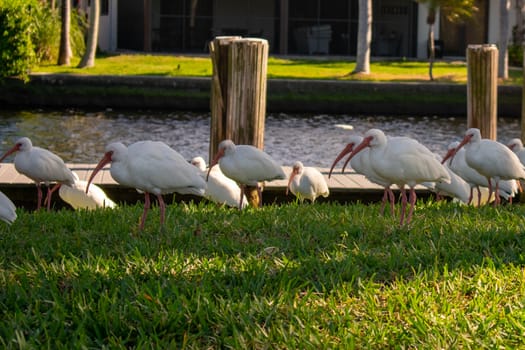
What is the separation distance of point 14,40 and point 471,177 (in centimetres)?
1962

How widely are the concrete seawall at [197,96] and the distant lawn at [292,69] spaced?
1676 millimetres

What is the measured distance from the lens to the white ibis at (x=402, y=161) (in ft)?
26.9

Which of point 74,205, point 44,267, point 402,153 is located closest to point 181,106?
point 74,205

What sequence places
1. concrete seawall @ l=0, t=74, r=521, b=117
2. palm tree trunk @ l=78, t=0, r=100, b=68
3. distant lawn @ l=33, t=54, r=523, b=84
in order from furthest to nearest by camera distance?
palm tree trunk @ l=78, t=0, r=100, b=68
distant lawn @ l=33, t=54, r=523, b=84
concrete seawall @ l=0, t=74, r=521, b=117

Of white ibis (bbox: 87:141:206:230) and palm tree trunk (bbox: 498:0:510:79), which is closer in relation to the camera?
white ibis (bbox: 87:141:206:230)

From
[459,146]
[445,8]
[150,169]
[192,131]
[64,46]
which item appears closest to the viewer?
[150,169]

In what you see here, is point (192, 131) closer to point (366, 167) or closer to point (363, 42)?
point (363, 42)

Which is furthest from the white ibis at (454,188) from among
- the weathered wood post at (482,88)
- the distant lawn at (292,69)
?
the distant lawn at (292,69)

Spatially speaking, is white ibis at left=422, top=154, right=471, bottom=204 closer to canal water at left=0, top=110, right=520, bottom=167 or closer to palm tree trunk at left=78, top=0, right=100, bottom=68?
canal water at left=0, top=110, right=520, bottom=167

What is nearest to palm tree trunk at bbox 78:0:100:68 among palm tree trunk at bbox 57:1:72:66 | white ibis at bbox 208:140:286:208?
palm tree trunk at bbox 57:1:72:66

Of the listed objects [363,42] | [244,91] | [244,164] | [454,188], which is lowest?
[454,188]

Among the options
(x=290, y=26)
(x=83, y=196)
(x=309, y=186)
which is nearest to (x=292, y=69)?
(x=290, y=26)

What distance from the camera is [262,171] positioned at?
9.42m

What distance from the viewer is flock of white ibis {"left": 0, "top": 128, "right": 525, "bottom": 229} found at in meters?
7.90
